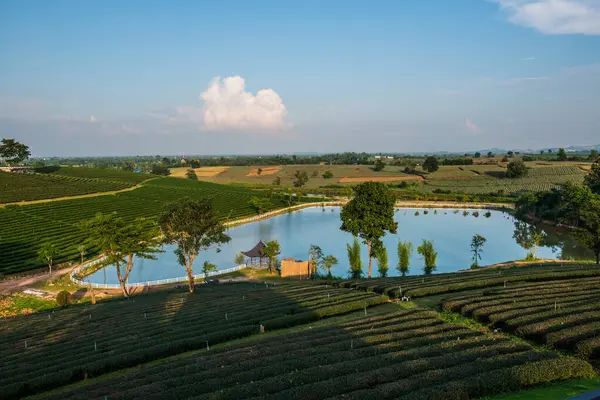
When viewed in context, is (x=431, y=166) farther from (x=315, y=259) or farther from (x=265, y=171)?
(x=315, y=259)

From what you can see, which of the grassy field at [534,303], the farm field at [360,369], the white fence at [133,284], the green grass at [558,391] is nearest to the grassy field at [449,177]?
the white fence at [133,284]

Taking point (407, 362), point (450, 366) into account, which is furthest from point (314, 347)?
point (450, 366)

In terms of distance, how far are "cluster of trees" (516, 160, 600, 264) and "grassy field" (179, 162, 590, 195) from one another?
31.6 m

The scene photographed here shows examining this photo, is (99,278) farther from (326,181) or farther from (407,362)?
(326,181)

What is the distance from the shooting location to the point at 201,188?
12300 cm

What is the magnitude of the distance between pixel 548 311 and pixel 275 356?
12347mm

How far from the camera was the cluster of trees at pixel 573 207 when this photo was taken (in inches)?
1487

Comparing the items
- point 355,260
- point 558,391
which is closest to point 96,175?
point 355,260

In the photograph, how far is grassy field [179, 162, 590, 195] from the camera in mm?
120375

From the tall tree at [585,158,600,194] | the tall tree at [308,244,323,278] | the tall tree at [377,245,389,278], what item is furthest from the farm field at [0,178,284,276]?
the tall tree at [585,158,600,194]

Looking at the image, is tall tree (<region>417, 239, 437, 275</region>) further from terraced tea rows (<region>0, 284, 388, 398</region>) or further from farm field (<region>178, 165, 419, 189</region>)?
farm field (<region>178, 165, 419, 189</region>)

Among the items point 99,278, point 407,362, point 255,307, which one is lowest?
point 99,278

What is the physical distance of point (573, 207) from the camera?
210 ft

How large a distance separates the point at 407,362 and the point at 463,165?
169434 millimetres
